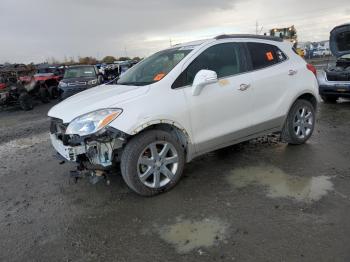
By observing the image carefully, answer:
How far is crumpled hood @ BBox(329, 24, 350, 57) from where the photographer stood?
32.6 feet

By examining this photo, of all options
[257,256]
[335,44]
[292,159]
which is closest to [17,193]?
[257,256]

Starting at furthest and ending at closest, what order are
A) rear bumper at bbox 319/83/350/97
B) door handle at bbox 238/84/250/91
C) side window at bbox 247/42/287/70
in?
1. rear bumper at bbox 319/83/350/97
2. side window at bbox 247/42/287/70
3. door handle at bbox 238/84/250/91

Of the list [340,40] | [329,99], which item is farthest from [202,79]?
[340,40]

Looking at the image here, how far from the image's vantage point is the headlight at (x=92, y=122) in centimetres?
386

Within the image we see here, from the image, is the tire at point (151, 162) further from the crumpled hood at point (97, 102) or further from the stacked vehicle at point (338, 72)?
the stacked vehicle at point (338, 72)

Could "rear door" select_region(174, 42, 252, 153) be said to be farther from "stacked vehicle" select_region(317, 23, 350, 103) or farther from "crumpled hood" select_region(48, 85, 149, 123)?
"stacked vehicle" select_region(317, 23, 350, 103)

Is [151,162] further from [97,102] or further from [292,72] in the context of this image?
[292,72]

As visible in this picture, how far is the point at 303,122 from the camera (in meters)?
5.86

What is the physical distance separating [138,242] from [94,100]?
178 cm

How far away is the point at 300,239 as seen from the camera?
3.16m

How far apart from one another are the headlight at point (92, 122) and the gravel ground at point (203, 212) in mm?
913

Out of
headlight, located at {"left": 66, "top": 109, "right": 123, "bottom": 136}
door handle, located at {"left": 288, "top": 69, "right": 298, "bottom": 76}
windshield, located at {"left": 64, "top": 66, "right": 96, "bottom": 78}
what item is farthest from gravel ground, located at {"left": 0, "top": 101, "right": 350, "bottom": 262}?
windshield, located at {"left": 64, "top": 66, "right": 96, "bottom": 78}

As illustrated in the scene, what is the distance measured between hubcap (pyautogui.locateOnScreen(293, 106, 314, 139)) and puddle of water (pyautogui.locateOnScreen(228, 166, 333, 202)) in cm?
117

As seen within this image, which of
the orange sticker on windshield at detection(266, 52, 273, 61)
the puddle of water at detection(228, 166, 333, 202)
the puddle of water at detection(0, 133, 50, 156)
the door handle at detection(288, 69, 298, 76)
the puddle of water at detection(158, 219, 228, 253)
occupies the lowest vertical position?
the puddle of water at detection(158, 219, 228, 253)
